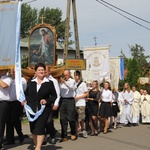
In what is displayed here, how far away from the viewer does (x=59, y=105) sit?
30.6ft

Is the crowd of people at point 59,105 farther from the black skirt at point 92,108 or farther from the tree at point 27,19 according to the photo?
the tree at point 27,19

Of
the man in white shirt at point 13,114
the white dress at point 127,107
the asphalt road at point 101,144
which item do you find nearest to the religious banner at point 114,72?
the white dress at point 127,107

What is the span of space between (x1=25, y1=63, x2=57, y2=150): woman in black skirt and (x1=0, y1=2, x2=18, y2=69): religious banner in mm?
693

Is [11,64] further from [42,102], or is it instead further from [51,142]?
[51,142]

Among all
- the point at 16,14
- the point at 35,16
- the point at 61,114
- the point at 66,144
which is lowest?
the point at 66,144

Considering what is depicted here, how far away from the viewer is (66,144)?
28.9ft

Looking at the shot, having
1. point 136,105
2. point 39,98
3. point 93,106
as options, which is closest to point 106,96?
point 93,106

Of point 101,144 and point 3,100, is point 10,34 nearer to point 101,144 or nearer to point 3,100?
point 3,100

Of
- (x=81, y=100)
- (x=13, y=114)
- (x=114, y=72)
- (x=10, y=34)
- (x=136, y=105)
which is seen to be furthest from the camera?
(x=114, y=72)

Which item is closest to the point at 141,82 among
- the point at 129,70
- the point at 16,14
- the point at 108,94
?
the point at 129,70

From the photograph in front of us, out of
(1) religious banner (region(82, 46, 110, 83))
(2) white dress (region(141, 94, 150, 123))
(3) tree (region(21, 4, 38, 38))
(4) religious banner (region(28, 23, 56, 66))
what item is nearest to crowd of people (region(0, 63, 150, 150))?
(2) white dress (region(141, 94, 150, 123))

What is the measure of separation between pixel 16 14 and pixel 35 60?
5.23 metres

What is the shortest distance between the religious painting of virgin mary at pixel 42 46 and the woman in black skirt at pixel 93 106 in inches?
81.8

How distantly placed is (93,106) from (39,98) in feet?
12.4
